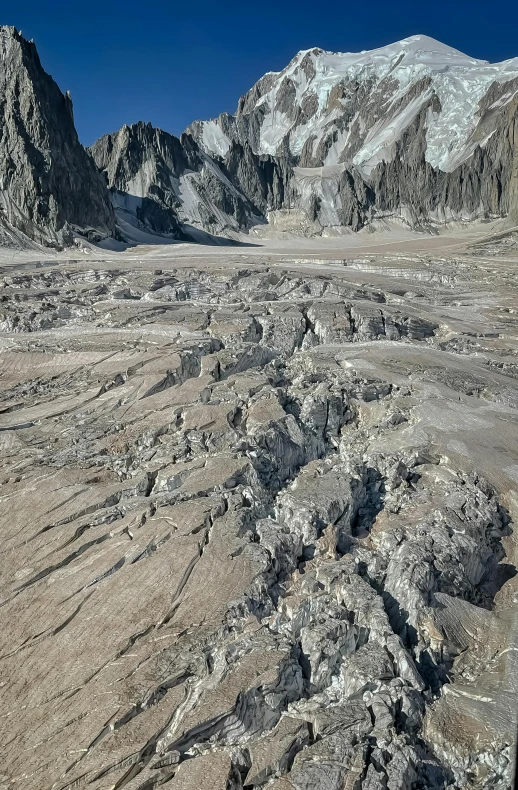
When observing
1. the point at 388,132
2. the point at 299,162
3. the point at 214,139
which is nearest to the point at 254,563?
the point at 388,132

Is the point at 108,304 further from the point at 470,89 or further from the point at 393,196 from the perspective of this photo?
the point at 470,89

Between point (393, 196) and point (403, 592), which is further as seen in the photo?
point (393, 196)

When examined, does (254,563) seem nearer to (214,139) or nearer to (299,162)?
(299,162)

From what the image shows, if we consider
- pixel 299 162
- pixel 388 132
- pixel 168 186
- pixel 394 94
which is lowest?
pixel 168 186

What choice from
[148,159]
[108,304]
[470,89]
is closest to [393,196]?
[470,89]

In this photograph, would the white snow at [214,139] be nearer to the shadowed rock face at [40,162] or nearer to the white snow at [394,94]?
the white snow at [394,94]

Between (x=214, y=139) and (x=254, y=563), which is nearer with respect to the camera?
(x=254, y=563)

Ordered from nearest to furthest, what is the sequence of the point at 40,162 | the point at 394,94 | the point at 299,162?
the point at 40,162, the point at 394,94, the point at 299,162

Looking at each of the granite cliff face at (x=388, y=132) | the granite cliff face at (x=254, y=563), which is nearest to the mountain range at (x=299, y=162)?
the granite cliff face at (x=388, y=132)
